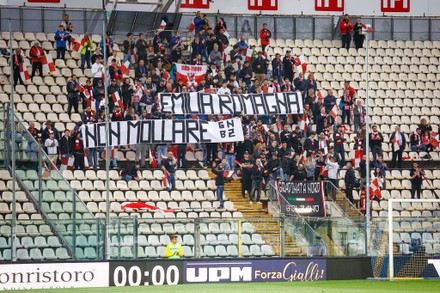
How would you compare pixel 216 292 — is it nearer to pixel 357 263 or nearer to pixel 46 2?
pixel 357 263

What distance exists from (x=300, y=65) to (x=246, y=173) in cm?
895

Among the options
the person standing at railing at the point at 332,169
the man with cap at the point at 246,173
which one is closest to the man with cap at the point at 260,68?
the person standing at railing at the point at 332,169

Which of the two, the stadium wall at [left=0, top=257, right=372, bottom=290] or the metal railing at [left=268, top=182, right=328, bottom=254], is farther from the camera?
the metal railing at [left=268, top=182, right=328, bottom=254]

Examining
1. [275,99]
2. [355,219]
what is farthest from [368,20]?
[355,219]

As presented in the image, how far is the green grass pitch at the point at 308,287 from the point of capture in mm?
26672

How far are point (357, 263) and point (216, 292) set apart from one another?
6.97m

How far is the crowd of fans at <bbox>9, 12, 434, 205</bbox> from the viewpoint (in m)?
38.0

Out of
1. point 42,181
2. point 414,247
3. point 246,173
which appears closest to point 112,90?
point 246,173

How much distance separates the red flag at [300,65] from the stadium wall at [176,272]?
14.7 meters

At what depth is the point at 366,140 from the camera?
3769cm

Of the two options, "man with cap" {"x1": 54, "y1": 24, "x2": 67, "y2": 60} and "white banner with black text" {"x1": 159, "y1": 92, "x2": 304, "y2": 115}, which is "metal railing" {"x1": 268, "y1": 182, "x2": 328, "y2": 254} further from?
"man with cap" {"x1": 54, "y1": 24, "x2": 67, "y2": 60}

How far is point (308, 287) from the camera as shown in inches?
1101

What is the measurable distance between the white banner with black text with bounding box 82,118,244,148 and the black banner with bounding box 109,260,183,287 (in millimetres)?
8785

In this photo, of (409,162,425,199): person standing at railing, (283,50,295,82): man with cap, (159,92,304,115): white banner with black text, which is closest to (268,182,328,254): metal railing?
(409,162,425,199): person standing at railing
